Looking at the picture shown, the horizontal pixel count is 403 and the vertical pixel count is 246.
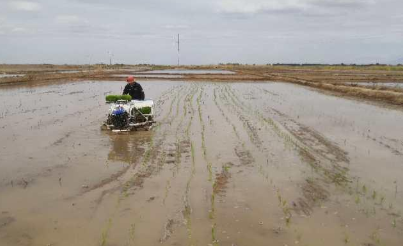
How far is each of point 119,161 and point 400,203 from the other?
5.22 meters

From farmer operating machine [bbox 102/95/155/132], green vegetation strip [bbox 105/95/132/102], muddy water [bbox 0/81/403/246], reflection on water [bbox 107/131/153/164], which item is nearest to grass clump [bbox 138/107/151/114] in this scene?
farmer operating machine [bbox 102/95/155/132]

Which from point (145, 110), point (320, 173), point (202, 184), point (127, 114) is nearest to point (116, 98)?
point (127, 114)

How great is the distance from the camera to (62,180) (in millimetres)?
6660

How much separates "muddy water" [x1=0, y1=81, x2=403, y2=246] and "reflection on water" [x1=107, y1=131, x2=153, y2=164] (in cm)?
3

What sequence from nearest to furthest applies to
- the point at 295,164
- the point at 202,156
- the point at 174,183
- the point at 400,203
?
the point at 400,203 → the point at 174,183 → the point at 295,164 → the point at 202,156

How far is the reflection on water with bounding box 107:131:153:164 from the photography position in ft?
27.3

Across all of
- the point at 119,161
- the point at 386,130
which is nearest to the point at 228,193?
the point at 119,161

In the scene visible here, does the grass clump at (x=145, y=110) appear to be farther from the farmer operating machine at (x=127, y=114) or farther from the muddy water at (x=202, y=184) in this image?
the muddy water at (x=202, y=184)

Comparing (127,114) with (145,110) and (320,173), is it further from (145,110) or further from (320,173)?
(320,173)

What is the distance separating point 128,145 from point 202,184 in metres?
3.52

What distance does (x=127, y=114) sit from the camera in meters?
11.2

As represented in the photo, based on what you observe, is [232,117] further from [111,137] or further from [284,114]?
[111,137]

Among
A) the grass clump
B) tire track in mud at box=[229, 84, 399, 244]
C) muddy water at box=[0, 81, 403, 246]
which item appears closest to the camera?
muddy water at box=[0, 81, 403, 246]

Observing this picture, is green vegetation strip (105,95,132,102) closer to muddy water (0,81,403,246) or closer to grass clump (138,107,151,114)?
grass clump (138,107,151,114)
